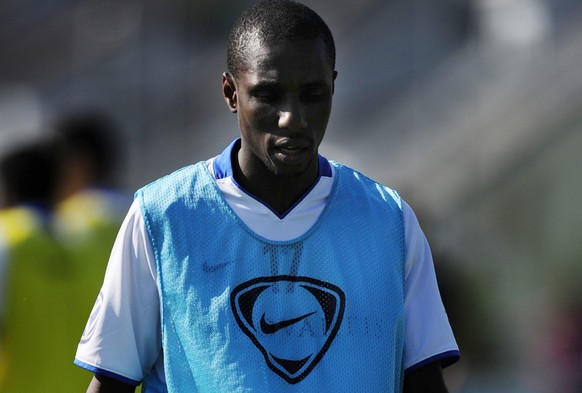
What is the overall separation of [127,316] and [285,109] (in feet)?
1.93

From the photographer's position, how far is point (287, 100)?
3.13 meters

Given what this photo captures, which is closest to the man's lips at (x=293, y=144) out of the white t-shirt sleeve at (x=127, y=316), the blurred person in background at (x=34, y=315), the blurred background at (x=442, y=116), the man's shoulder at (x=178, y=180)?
the man's shoulder at (x=178, y=180)

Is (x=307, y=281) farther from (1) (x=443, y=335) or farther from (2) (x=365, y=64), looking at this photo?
(2) (x=365, y=64)

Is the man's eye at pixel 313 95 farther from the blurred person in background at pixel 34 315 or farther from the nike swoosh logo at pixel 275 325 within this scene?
the blurred person in background at pixel 34 315

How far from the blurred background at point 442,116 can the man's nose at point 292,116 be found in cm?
406

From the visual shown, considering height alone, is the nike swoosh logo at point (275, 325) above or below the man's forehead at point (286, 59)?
below

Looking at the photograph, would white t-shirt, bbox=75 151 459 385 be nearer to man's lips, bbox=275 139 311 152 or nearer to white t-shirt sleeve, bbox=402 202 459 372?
white t-shirt sleeve, bbox=402 202 459 372

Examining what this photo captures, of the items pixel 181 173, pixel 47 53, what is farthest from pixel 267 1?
pixel 47 53

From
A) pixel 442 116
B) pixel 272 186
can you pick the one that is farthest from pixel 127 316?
pixel 442 116

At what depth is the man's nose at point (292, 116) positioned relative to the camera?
3107 millimetres

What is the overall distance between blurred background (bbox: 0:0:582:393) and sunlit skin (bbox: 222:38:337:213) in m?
3.99

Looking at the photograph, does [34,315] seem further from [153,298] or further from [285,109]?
[285,109]

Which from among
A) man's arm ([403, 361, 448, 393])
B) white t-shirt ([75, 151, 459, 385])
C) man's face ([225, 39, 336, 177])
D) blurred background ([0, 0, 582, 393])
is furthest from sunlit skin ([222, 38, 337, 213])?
blurred background ([0, 0, 582, 393])

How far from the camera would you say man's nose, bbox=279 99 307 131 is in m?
3.11
